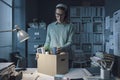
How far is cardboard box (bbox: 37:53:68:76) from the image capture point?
2.12 m

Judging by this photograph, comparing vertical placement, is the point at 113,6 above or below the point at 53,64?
above

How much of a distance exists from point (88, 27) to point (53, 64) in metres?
4.87

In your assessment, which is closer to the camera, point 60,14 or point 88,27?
point 60,14

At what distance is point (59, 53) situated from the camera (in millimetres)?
2201

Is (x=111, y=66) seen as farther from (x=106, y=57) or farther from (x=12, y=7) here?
(x=12, y=7)

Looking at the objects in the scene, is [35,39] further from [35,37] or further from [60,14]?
[60,14]

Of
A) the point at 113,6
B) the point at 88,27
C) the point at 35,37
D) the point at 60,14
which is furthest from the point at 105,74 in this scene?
the point at 88,27

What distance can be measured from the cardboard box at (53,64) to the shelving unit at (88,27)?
15.1ft

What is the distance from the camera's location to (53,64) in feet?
6.98

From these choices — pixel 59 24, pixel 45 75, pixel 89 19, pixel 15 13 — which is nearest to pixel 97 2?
pixel 89 19

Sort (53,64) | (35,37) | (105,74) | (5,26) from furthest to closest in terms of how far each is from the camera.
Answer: (35,37), (5,26), (53,64), (105,74)

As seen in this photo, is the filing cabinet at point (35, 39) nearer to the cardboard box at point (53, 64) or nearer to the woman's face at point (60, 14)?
the woman's face at point (60, 14)

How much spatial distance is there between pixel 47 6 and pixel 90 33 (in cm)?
169

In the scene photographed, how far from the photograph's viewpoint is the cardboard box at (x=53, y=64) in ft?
6.95
